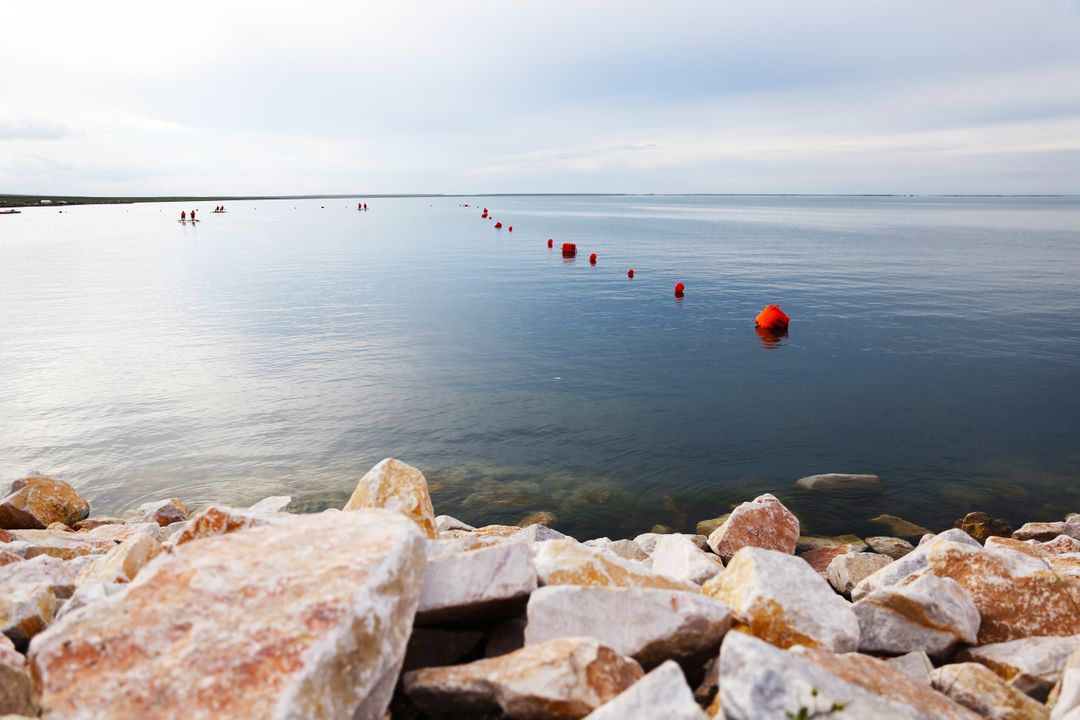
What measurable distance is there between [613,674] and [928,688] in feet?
7.58

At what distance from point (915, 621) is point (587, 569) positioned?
2987 mm

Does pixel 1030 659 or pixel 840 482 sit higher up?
pixel 1030 659

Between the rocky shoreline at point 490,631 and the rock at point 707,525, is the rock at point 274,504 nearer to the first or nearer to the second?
the rocky shoreline at point 490,631

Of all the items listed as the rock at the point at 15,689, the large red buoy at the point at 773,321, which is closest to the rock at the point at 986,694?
the rock at the point at 15,689

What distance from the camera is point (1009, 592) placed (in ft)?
21.0

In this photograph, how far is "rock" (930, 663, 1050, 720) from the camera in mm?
4746

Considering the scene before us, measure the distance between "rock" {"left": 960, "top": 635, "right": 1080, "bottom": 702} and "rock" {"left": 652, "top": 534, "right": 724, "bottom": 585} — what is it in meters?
2.34

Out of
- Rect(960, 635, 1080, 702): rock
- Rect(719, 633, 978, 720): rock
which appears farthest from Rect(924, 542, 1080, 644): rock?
Rect(719, 633, 978, 720): rock

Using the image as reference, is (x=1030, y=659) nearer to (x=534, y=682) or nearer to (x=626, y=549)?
(x=534, y=682)

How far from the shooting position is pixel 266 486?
15.1 meters

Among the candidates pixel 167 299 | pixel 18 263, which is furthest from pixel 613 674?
pixel 18 263

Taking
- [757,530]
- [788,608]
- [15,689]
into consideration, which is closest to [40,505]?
[15,689]

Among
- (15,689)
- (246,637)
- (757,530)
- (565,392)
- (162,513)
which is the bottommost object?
(162,513)

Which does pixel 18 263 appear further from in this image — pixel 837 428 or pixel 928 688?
pixel 928 688
